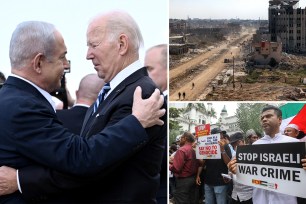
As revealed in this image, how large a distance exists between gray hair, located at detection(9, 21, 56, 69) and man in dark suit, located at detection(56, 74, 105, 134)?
3.74 feet

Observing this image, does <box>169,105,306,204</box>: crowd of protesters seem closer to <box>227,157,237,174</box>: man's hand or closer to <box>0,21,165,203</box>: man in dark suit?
<box>227,157,237,174</box>: man's hand

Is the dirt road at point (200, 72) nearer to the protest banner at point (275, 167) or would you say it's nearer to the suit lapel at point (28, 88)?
the protest banner at point (275, 167)

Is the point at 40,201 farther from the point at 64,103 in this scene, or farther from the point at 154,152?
the point at 64,103

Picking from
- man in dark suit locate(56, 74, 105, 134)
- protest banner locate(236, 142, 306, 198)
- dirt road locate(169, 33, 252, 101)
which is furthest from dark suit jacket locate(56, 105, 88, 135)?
protest banner locate(236, 142, 306, 198)

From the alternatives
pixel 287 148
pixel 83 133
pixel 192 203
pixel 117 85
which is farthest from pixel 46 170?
pixel 192 203

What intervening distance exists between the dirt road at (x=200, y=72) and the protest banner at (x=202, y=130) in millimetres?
216

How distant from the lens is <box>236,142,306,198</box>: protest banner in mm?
3117

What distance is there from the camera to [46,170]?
168 cm

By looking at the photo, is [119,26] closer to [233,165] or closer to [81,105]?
[81,105]

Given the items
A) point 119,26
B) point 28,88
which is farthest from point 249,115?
point 28,88

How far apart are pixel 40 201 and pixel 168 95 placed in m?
2.01

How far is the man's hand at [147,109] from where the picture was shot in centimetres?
169

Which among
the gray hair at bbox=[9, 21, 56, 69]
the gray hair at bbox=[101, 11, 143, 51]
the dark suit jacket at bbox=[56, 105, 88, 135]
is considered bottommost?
the dark suit jacket at bbox=[56, 105, 88, 135]

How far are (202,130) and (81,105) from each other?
1.02 meters
